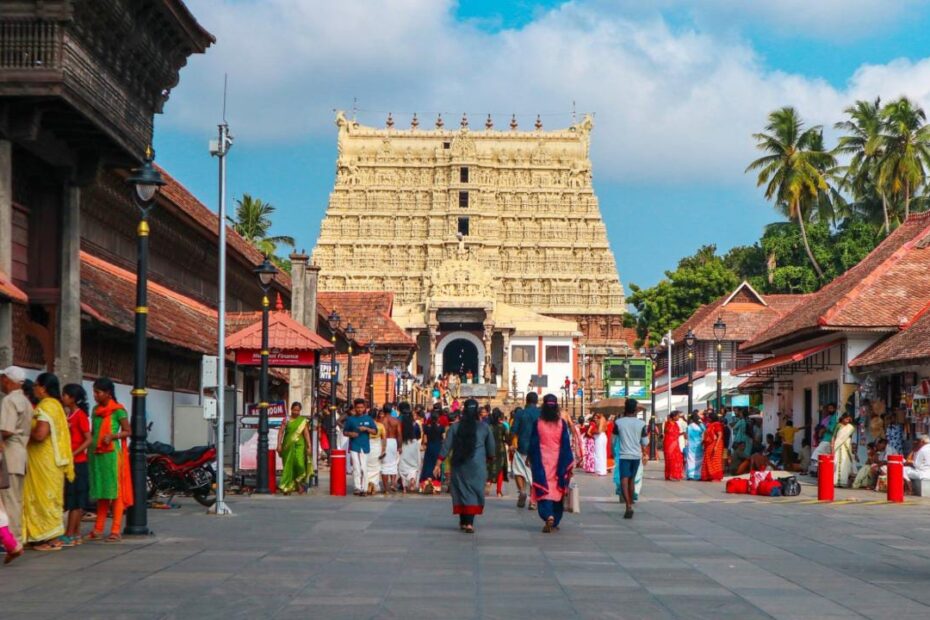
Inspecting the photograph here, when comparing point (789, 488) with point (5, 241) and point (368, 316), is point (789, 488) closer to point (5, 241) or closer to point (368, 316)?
point (5, 241)

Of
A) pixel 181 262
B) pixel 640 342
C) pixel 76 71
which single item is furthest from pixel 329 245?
pixel 76 71

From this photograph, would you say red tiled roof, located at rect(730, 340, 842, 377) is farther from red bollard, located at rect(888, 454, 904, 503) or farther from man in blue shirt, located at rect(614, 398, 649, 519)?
man in blue shirt, located at rect(614, 398, 649, 519)

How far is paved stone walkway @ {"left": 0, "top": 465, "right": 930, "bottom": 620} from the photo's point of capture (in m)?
9.70

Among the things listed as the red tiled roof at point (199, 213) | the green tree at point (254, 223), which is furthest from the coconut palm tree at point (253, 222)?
the red tiled roof at point (199, 213)

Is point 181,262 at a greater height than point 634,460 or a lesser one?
greater

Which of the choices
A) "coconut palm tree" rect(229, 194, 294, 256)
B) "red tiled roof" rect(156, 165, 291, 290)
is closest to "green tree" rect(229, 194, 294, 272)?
"coconut palm tree" rect(229, 194, 294, 256)

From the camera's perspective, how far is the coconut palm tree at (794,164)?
76312mm

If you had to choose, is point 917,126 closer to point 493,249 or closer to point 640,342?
point 640,342

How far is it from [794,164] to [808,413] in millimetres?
40051

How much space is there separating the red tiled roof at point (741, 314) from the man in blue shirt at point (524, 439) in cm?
4407

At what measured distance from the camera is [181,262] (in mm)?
32375

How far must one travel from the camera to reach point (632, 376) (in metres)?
60.2

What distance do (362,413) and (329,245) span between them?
3206 inches

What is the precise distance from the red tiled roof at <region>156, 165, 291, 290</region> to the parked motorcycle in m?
7.54
